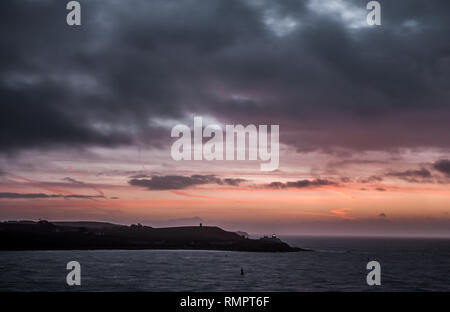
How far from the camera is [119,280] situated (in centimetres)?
8950

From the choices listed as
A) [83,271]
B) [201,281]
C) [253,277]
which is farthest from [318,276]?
[83,271]

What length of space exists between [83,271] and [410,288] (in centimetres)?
7507
